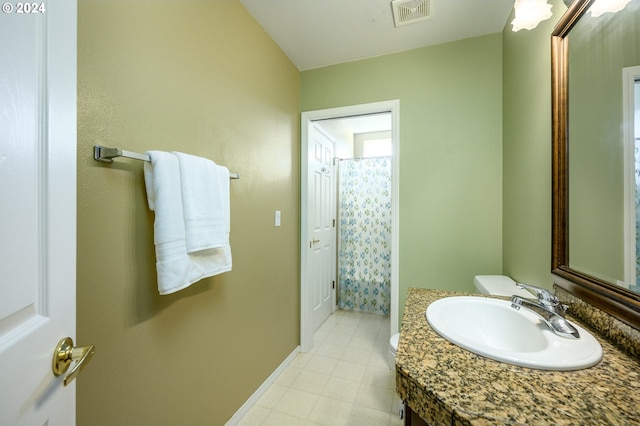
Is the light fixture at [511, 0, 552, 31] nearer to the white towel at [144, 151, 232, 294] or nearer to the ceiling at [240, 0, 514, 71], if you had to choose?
the ceiling at [240, 0, 514, 71]

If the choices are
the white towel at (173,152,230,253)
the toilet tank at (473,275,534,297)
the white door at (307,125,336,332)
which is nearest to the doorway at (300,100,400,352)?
the white door at (307,125,336,332)

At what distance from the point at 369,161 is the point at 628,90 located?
2.33 meters

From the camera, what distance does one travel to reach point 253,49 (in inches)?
64.1

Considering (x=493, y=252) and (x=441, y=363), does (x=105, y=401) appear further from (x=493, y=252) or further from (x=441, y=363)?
(x=493, y=252)

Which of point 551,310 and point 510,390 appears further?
point 551,310

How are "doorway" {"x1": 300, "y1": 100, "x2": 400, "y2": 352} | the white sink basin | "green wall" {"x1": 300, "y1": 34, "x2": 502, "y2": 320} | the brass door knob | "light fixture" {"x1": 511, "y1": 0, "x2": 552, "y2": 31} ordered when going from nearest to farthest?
the brass door knob, the white sink basin, "light fixture" {"x1": 511, "y1": 0, "x2": 552, "y2": 31}, "green wall" {"x1": 300, "y1": 34, "x2": 502, "y2": 320}, "doorway" {"x1": 300, "y1": 100, "x2": 400, "y2": 352}

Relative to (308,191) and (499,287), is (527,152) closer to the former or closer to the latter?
(499,287)

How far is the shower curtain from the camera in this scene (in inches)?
116

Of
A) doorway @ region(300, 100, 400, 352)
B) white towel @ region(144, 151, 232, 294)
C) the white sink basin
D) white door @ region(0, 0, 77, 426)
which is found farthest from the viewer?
doorway @ region(300, 100, 400, 352)


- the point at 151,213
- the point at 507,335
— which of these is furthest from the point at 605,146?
the point at 151,213

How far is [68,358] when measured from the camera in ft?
1.66

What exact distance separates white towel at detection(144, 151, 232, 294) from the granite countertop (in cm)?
79

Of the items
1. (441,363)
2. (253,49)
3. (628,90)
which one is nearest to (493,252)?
(628,90)

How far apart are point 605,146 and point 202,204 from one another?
143 centimetres
